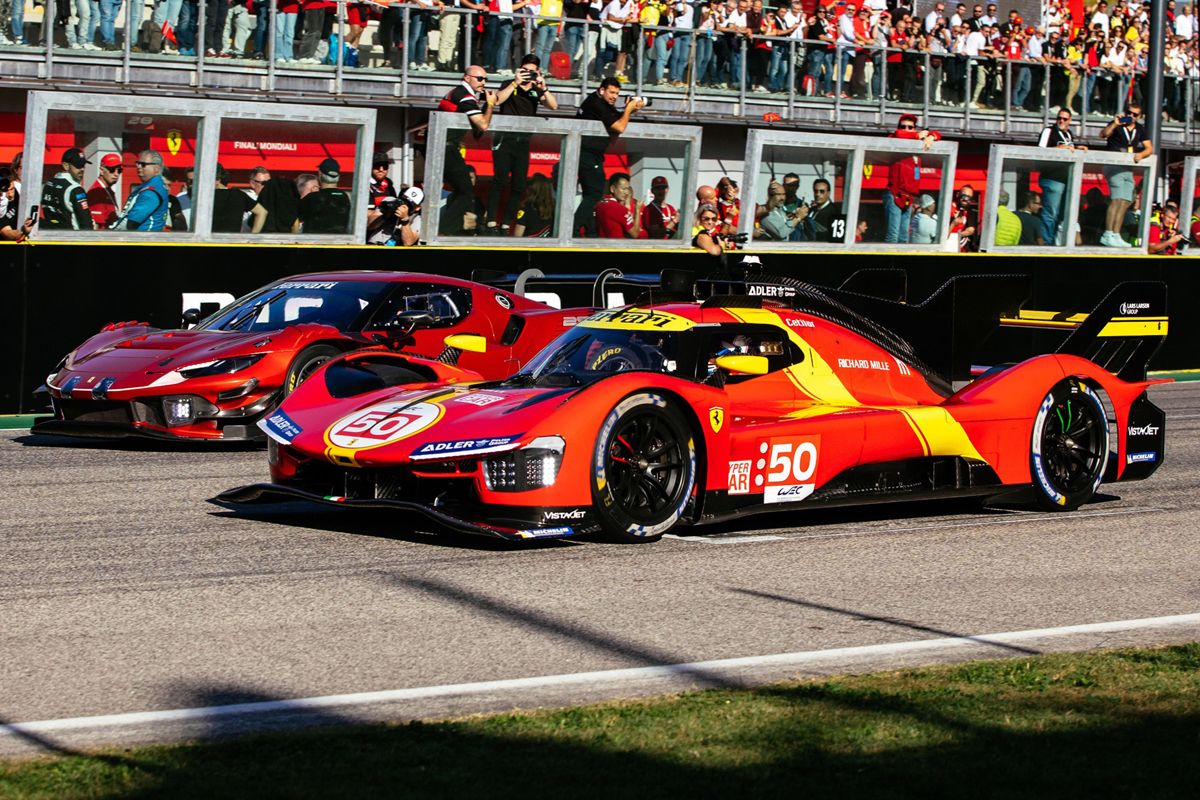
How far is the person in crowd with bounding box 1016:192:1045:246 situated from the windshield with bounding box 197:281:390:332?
9.91m

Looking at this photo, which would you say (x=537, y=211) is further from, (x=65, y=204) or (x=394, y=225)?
(x=65, y=204)

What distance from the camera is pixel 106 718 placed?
5.13 meters

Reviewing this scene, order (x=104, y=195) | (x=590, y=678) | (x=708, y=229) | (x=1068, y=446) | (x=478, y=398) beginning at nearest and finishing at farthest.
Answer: (x=590, y=678) → (x=478, y=398) → (x=1068, y=446) → (x=104, y=195) → (x=708, y=229)

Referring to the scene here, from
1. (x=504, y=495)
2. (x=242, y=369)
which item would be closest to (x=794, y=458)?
(x=504, y=495)

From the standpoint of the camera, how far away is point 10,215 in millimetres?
15164

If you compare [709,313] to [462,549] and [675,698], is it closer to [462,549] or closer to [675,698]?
[462,549]

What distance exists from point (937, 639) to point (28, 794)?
11.2 feet

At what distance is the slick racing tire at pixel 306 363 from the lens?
12.3 metres

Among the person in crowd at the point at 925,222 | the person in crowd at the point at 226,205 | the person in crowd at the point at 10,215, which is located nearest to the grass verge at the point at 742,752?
the person in crowd at the point at 10,215

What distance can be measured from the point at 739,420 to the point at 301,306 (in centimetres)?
518

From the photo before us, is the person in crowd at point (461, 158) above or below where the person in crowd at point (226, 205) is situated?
above

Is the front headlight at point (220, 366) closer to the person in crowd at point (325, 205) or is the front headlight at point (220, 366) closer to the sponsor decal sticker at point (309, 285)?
the sponsor decal sticker at point (309, 285)

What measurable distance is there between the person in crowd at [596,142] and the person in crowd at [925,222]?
12.8ft

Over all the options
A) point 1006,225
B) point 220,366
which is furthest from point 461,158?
point 1006,225
